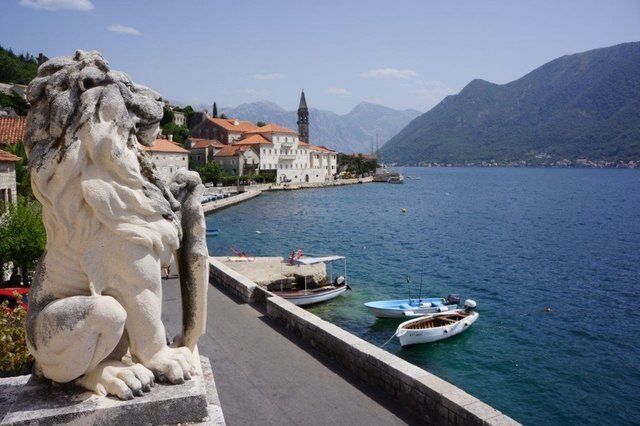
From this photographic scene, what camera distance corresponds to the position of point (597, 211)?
6256cm

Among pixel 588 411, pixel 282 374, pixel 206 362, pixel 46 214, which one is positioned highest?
pixel 46 214

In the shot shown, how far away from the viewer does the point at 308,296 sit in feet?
67.8

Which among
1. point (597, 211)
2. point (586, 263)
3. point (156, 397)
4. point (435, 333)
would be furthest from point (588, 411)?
point (597, 211)

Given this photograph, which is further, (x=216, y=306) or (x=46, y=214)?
(x=216, y=306)

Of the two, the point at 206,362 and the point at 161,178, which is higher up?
the point at 161,178

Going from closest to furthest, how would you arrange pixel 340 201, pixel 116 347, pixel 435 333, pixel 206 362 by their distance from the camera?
pixel 116 347 < pixel 206 362 < pixel 435 333 < pixel 340 201

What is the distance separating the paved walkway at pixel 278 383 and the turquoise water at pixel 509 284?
7179 mm

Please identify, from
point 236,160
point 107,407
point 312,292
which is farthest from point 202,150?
point 107,407

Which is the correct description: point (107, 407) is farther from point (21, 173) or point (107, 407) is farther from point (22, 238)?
point (21, 173)

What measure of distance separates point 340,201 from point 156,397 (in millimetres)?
72254

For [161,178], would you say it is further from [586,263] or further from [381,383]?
[586,263]

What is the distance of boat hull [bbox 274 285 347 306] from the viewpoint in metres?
20.2

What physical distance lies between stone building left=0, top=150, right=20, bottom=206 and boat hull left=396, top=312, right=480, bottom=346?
47.9 ft

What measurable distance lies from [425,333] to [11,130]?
22498 mm
